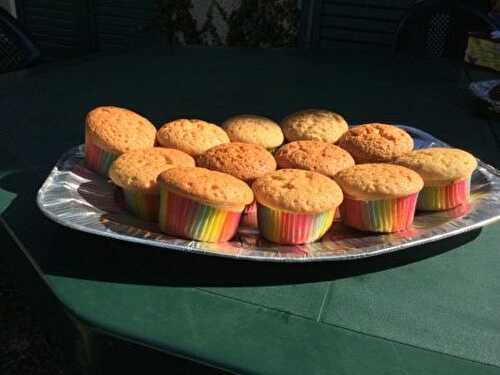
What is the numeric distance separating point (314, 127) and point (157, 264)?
1.66 ft

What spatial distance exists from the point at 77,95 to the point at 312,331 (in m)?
1.37

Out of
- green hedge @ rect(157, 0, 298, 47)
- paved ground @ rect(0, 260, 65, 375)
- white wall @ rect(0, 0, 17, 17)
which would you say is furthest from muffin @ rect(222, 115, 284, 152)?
white wall @ rect(0, 0, 17, 17)

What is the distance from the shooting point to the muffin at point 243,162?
3.30 feet

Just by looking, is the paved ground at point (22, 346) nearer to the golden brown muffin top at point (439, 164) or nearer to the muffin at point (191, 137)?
the muffin at point (191, 137)

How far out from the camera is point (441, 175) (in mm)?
1033

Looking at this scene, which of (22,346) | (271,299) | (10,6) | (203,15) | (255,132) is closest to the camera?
(271,299)

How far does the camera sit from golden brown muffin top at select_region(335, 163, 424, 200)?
95cm

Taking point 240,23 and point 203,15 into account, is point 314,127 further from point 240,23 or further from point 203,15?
point 203,15

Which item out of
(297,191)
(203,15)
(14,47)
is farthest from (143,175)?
(203,15)

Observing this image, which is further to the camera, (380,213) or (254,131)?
(254,131)

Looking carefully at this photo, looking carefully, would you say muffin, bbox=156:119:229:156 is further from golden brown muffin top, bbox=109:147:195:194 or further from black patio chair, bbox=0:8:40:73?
black patio chair, bbox=0:8:40:73

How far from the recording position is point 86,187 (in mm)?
1073

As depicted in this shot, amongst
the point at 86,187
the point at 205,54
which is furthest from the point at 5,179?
the point at 205,54

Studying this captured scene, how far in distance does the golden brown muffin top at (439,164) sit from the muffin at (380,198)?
0.16 feet
